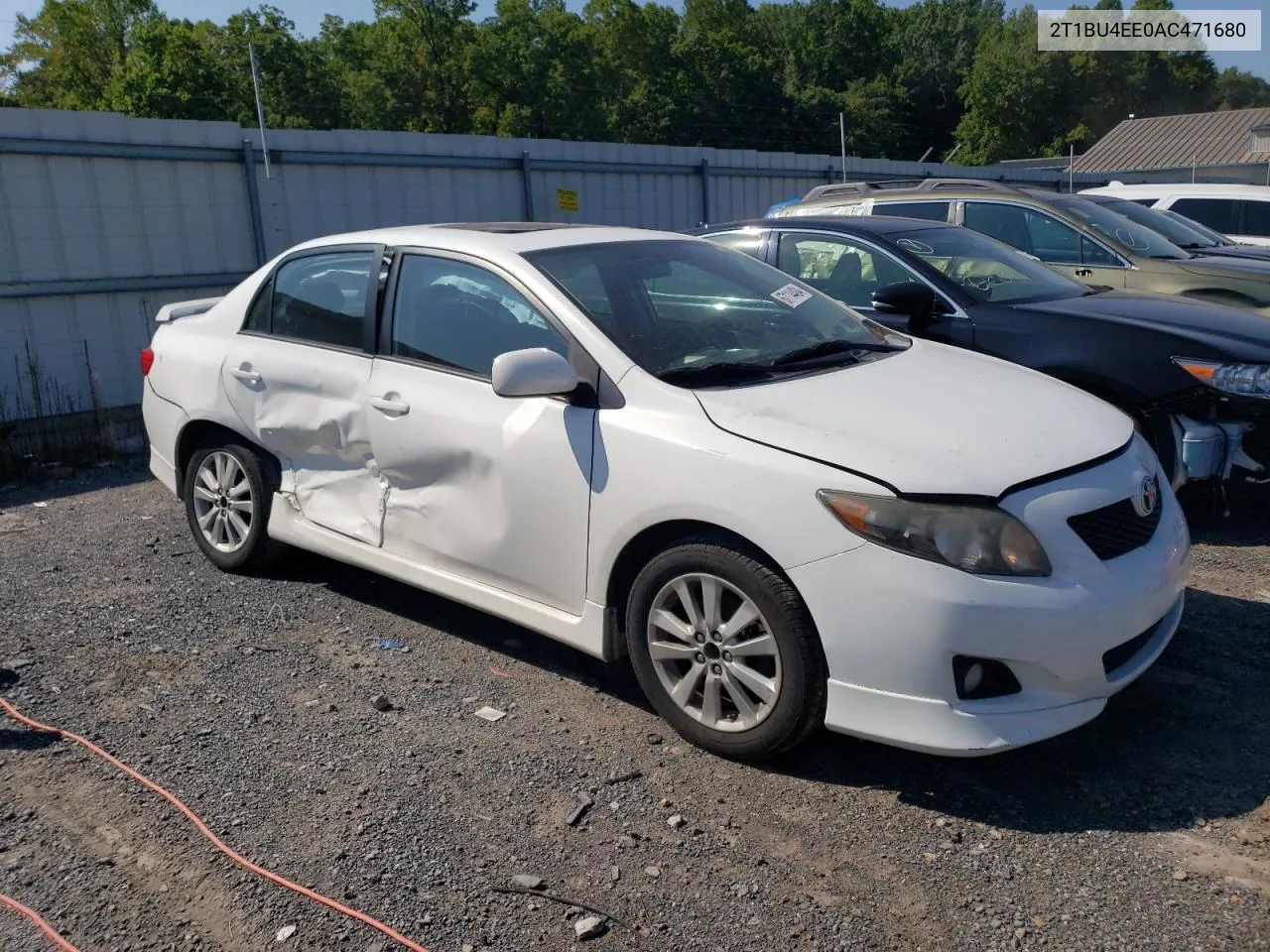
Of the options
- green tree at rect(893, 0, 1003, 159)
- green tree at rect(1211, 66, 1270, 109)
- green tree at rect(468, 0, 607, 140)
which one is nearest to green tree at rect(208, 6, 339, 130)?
green tree at rect(468, 0, 607, 140)

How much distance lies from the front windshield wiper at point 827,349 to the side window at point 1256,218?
423 inches

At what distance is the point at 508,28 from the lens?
69.6 meters

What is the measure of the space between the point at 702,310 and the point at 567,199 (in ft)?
27.3

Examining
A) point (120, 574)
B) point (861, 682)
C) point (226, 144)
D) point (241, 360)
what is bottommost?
point (120, 574)

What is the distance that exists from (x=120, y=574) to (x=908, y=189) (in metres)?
6.94

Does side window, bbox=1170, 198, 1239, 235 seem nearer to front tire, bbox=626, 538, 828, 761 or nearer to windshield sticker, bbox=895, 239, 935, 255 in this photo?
windshield sticker, bbox=895, 239, 935, 255

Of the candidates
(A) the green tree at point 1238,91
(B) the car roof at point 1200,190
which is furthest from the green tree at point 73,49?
(A) the green tree at point 1238,91

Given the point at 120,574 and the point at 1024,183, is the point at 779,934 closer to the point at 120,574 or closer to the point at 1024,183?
the point at 120,574

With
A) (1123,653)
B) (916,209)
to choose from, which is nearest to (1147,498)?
(1123,653)

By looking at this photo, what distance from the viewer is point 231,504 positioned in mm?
5242

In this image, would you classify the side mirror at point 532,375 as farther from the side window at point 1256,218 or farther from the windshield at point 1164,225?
the side window at point 1256,218

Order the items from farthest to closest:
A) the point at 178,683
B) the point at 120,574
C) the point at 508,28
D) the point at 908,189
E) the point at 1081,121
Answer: the point at 1081,121, the point at 508,28, the point at 908,189, the point at 120,574, the point at 178,683

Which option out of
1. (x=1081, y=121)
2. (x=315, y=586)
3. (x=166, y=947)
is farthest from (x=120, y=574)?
(x=1081, y=121)

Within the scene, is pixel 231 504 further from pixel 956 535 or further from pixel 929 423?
pixel 956 535
